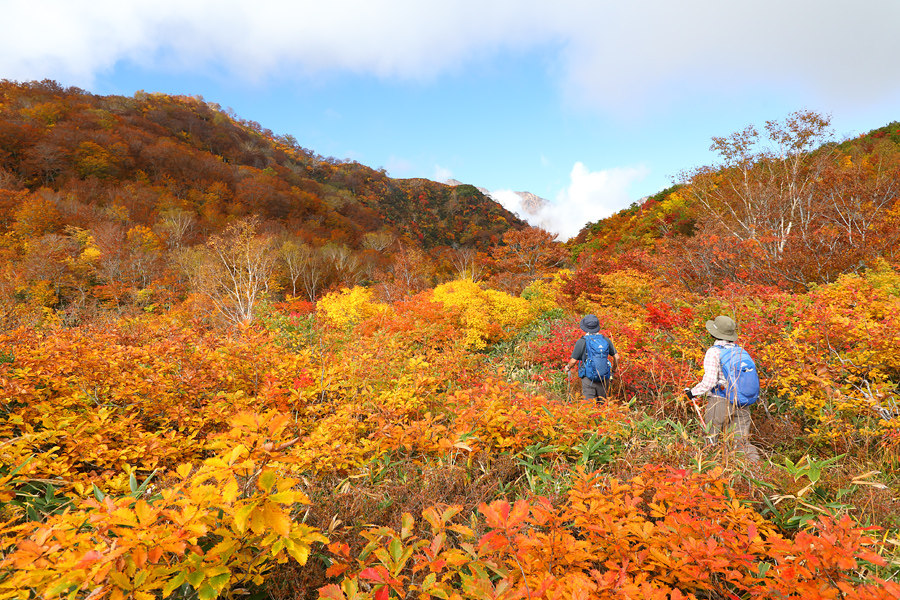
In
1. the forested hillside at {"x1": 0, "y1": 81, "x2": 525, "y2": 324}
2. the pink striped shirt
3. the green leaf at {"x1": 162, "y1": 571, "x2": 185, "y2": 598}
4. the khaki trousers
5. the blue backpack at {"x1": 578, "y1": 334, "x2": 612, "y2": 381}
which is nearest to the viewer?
the green leaf at {"x1": 162, "y1": 571, "x2": 185, "y2": 598}

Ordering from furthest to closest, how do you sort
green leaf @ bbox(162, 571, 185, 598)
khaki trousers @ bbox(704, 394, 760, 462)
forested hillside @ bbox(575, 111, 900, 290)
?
forested hillside @ bbox(575, 111, 900, 290)
khaki trousers @ bbox(704, 394, 760, 462)
green leaf @ bbox(162, 571, 185, 598)

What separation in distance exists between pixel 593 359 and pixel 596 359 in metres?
0.04

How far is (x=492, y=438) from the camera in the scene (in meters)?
3.04

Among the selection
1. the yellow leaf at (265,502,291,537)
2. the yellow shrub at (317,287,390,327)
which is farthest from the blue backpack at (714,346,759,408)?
the yellow shrub at (317,287,390,327)

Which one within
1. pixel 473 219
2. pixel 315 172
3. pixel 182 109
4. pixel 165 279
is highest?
pixel 182 109

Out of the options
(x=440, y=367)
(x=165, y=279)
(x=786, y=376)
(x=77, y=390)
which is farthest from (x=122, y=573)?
(x=165, y=279)

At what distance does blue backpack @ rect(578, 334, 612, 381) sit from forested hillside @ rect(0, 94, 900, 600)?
0.55 meters

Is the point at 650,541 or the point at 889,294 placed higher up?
the point at 889,294

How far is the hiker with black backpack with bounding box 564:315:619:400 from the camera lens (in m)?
4.68

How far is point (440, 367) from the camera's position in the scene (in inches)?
215

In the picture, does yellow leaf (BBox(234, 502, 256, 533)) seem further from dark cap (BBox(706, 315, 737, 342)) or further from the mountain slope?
the mountain slope

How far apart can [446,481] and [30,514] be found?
7.85 ft

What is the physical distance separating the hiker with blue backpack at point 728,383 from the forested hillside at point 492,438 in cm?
30

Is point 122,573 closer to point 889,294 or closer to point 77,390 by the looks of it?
point 77,390
